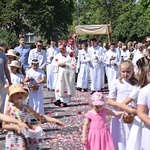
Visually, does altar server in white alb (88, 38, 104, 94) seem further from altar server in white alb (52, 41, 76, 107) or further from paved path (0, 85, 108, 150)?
altar server in white alb (52, 41, 76, 107)

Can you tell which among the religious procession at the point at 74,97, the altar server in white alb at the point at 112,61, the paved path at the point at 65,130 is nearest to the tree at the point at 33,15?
the religious procession at the point at 74,97

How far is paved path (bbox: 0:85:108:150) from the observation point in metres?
8.86

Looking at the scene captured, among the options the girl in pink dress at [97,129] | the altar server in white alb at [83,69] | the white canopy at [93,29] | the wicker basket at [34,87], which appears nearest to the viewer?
the girl in pink dress at [97,129]

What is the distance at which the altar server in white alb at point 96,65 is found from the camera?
18547 mm

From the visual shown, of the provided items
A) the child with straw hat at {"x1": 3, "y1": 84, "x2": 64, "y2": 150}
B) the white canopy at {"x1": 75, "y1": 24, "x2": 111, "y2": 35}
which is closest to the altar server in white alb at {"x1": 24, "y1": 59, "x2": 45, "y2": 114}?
the child with straw hat at {"x1": 3, "y1": 84, "x2": 64, "y2": 150}

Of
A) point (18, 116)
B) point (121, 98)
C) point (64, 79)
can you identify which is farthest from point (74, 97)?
point (18, 116)

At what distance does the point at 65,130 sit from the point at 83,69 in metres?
9.62

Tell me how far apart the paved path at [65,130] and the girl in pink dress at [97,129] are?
209 cm

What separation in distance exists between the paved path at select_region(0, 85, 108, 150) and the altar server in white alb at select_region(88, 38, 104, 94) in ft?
10.6

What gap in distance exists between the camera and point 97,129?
6504 mm

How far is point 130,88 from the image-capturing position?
271 inches

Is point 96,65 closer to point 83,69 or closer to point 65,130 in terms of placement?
point 83,69

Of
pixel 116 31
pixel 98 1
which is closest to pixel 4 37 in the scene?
pixel 116 31

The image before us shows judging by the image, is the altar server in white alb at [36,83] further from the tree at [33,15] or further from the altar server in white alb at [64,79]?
the tree at [33,15]
